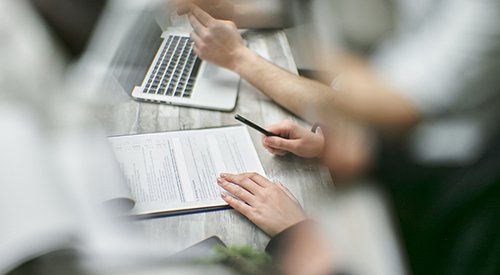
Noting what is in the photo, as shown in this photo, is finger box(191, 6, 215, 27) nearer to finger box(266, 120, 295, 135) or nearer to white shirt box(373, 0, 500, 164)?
finger box(266, 120, 295, 135)

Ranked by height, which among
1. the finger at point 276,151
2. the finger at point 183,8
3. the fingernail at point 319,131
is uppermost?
the finger at point 183,8

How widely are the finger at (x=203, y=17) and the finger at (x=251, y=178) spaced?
10.9 inches

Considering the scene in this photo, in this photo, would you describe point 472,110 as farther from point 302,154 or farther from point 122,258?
point 122,258

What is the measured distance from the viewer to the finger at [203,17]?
77cm

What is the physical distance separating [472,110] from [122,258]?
0.41 m

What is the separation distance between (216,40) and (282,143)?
0.22 metres

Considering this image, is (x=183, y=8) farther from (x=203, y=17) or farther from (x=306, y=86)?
(x=306, y=86)

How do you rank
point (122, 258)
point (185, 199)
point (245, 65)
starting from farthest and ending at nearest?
1. point (245, 65)
2. point (185, 199)
3. point (122, 258)

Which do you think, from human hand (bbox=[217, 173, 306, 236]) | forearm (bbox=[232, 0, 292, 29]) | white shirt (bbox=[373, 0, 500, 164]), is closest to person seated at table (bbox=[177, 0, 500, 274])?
white shirt (bbox=[373, 0, 500, 164])

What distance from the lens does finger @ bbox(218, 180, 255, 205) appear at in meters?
0.62

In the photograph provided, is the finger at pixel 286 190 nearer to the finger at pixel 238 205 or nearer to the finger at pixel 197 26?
the finger at pixel 238 205

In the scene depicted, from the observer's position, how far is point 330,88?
0.59 metres

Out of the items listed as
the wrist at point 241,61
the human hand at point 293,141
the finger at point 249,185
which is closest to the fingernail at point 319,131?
the human hand at point 293,141

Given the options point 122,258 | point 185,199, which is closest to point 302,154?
point 185,199
